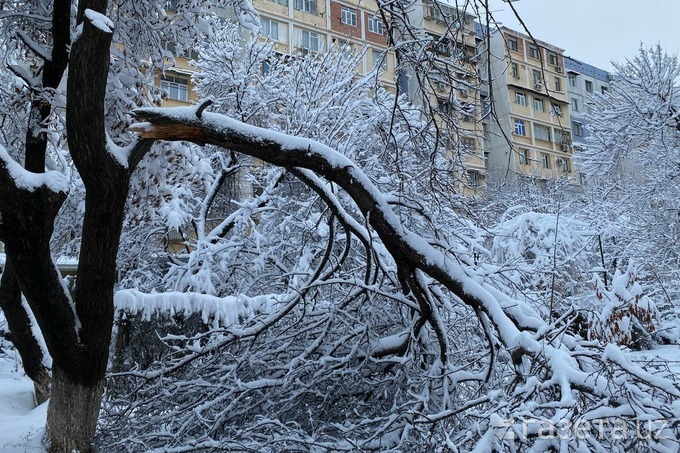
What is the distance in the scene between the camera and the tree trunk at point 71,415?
4.45 metres

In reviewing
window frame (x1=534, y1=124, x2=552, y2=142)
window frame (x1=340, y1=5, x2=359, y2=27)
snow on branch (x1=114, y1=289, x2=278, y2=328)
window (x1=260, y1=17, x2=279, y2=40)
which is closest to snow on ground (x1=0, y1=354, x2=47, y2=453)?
snow on branch (x1=114, y1=289, x2=278, y2=328)

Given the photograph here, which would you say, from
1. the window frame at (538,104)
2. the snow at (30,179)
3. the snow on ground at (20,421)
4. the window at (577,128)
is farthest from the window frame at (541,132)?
the snow at (30,179)

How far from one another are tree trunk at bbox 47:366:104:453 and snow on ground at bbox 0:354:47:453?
210 mm

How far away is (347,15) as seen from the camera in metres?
28.5

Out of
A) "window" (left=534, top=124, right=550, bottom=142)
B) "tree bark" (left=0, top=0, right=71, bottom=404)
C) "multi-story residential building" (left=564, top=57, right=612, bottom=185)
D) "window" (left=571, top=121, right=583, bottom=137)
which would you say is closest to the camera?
"tree bark" (left=0, top=0, right=71, bottom=404)

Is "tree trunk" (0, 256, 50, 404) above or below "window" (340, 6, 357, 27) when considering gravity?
below

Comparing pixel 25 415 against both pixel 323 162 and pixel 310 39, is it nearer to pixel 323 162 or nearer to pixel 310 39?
pixel 323 162

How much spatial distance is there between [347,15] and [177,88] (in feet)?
34.8

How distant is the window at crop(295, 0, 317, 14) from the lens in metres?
26.6

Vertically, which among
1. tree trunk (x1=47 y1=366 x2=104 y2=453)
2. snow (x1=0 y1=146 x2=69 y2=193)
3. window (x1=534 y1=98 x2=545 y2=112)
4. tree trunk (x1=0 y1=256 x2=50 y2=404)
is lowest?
tree trunk (x1=47 y1=366 x2=104 y2=453)

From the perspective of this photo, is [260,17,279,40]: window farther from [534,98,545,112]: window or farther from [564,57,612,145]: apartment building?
[564,57,612,145]: apartment building

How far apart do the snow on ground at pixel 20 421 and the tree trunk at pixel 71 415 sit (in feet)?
0.69

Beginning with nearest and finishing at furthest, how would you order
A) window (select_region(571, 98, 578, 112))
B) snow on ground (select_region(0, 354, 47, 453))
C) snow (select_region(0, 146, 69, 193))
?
1. snow (select_region(0, 146, 69, 193))
2. snow on ground (select_region(0, 354, 47, 453))
3. window (select_region(571, 98, 578, 112))

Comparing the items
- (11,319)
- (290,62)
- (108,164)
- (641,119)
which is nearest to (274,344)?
(108,164)
